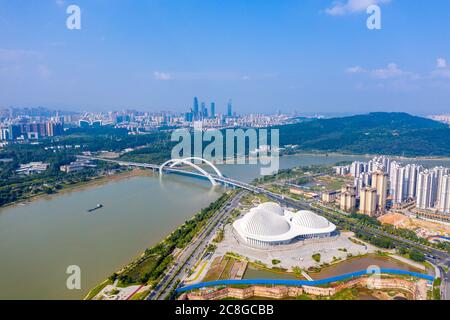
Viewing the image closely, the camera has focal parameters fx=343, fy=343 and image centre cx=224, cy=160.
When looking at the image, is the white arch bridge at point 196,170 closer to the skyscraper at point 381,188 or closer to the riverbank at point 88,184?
the riverbank at point 88,184

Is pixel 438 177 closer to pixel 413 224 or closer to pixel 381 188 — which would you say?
pixel 381 188

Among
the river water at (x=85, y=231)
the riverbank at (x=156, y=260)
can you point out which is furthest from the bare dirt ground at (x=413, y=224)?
the river water at (x=85, y=231)

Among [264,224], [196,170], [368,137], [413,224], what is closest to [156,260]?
[264,224]

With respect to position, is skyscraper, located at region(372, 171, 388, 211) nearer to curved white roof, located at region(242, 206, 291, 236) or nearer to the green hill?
curved white roof, located at region(242, 206, 291, 236)

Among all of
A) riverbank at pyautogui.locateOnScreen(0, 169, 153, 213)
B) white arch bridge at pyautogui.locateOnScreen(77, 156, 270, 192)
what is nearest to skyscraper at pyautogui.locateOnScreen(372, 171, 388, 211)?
white arch bridge at pyautogui.locateOnScreen(77, 156, 270, 192)
